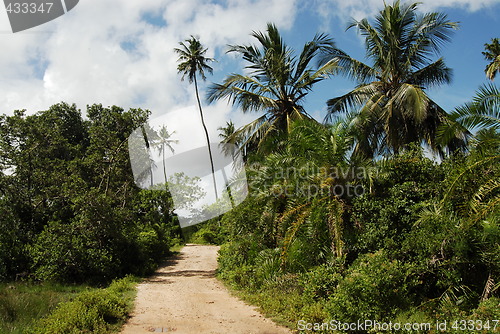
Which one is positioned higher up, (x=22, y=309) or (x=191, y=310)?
(x=22, y=309)

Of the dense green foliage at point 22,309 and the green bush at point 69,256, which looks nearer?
the dense green foliage at point 22,309

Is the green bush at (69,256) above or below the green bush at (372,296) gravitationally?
above

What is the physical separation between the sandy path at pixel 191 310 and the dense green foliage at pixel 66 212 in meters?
1.97

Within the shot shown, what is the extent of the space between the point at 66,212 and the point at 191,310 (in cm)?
1020

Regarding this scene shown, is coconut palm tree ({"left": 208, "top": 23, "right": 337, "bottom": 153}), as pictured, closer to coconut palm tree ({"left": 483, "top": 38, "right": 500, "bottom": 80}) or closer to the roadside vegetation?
the roadside vegetation

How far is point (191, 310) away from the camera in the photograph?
9883 millimetres

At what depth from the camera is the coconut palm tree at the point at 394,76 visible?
48.1ft

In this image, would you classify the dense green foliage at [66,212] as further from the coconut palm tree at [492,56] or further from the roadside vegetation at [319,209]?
the coconut palm tree at [492,56]

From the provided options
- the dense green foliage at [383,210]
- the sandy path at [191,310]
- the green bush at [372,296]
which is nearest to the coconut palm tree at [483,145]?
the dense green foliage at [383,210]

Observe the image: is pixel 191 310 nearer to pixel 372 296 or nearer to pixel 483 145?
pixel 372 296

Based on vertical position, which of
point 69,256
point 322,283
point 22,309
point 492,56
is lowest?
point 322,283

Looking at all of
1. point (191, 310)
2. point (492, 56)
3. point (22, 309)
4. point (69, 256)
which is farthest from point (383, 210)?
point (492, 56)

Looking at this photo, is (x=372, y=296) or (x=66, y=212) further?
(x=66, y=212)

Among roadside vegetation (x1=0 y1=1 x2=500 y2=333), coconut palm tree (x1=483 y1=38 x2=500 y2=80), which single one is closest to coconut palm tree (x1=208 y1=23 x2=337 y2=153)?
roadside vegetation (x1=0 y1=1 x2=500 y2=333)
